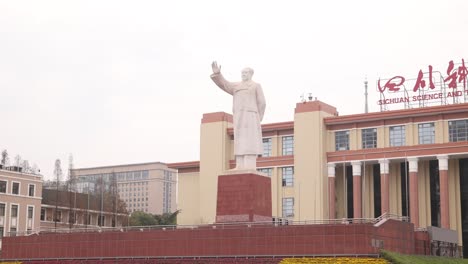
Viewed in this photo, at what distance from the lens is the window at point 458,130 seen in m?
43.3

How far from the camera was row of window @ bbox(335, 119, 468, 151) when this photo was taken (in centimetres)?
4350

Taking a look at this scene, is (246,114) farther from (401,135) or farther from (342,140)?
(342,140)

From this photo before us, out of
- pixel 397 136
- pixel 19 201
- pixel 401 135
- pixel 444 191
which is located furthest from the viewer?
pixel 19 201

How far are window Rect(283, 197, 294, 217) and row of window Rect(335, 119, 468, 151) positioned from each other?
15.1 ft

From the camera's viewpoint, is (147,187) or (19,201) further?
(147,187)

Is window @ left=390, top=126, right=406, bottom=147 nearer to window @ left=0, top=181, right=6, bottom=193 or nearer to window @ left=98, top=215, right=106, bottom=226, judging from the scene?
window @ left=0, top=181, right=6, bottom=193

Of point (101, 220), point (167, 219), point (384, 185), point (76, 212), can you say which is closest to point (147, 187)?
point (101, 220)

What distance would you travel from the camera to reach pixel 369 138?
46625 mm

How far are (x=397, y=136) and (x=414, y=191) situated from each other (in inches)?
143

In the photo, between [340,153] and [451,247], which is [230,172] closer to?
[451,247]

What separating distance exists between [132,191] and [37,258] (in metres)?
93.0

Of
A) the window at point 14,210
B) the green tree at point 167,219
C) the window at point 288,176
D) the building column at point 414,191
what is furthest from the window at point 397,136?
the window at point 14,210

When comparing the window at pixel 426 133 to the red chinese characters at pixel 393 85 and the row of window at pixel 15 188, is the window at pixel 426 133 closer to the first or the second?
the red chinese characters at pixel 393 85

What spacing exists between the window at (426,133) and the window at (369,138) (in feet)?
9.36
